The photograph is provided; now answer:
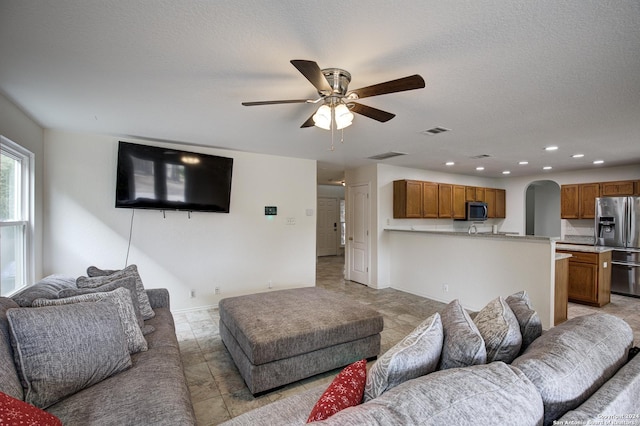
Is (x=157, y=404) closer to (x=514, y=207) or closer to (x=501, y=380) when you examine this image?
(x=501, y=380)

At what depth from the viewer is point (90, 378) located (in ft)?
4.94

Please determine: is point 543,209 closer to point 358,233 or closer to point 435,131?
point 358,233

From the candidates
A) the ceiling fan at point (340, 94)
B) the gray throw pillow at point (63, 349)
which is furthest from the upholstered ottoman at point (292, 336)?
the ceiling fan at point (340, 94)

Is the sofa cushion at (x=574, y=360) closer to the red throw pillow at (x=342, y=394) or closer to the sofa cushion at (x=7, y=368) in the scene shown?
the red throw pillow at (x=342, y=394)

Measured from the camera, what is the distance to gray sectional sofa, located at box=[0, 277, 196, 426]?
4.21 feet

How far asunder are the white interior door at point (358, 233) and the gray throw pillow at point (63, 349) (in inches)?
183

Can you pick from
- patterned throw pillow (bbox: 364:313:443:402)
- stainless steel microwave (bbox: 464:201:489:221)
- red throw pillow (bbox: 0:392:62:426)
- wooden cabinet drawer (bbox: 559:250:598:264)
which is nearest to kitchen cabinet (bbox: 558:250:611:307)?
wooden cabinet drawer (bbox: 559:250:598:264)

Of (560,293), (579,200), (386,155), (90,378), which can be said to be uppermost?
(386,155)

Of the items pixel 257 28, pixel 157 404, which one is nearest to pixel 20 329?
pixel 157 404

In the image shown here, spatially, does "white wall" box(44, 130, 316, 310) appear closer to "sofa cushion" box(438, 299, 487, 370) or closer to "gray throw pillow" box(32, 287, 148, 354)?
"gray throw pillow" box(32, 287, 148, 354)

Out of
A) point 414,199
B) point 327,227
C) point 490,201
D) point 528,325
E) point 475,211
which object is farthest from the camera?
point 327,227

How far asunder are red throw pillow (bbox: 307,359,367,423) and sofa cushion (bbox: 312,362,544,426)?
0.20m

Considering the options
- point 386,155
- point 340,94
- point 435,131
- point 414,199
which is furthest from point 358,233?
point 340,94

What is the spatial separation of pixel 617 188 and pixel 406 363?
6950 mm
